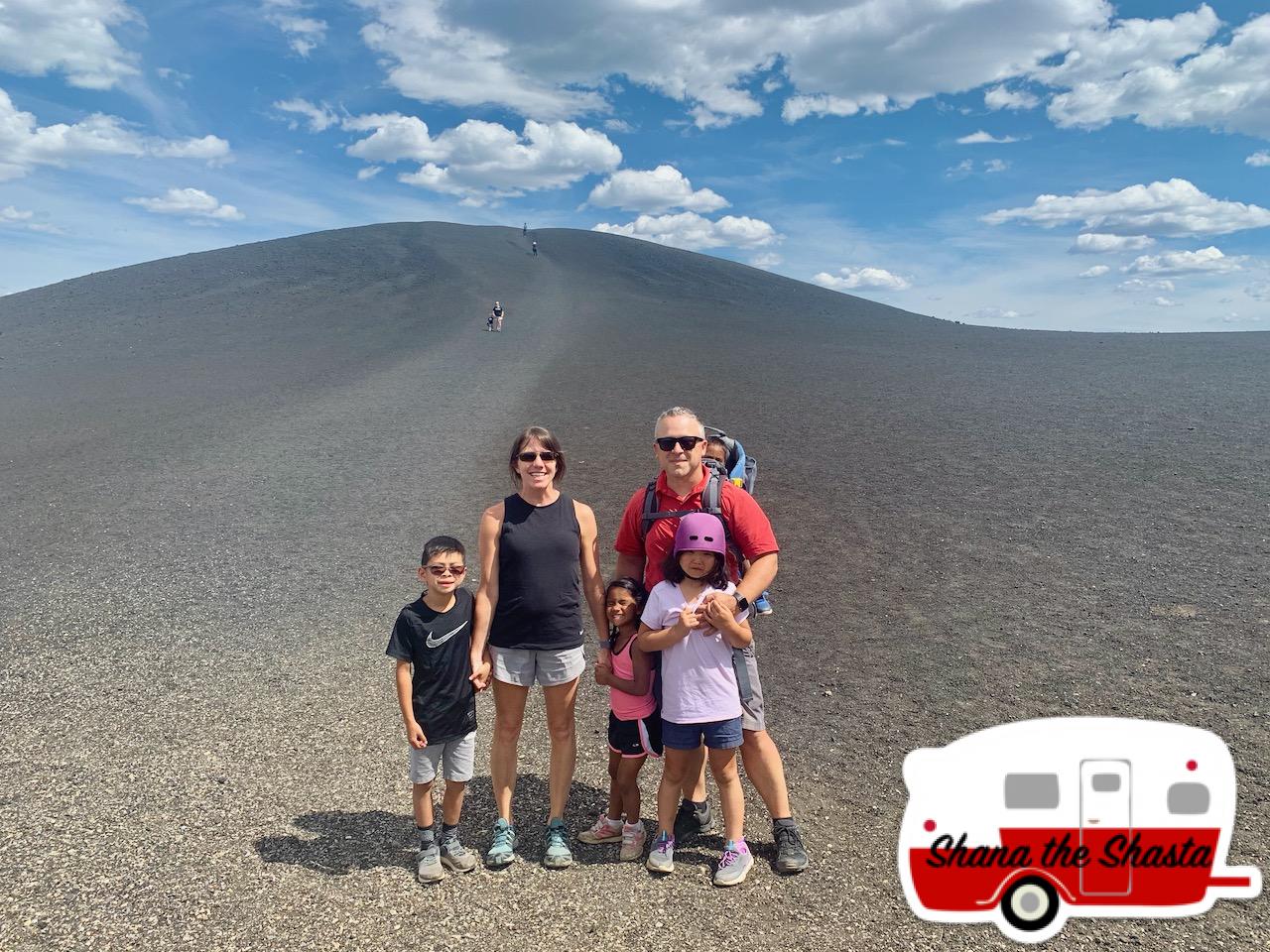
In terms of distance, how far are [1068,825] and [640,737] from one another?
1790 mm

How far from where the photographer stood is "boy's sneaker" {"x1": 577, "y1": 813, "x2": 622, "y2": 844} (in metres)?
3.86

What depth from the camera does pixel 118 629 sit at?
6430 millimetres

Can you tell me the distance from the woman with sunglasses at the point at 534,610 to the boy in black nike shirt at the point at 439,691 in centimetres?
10

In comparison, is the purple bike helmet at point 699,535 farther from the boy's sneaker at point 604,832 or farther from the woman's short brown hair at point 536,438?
the boy's sneaker at point 604,832

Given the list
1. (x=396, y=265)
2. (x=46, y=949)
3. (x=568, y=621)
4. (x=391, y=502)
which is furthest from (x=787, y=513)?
(x=396, y=265)

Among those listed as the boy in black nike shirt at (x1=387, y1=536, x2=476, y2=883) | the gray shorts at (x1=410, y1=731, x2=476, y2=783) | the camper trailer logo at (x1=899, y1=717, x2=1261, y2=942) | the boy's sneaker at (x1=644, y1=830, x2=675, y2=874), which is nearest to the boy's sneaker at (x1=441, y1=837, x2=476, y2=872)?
the boy in black nike shirt at (x1=387, y1=536, x2=476, y2=883)

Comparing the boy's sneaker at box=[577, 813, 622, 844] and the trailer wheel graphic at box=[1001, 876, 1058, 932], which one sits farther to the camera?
the boy's sneaker at box=[577, 813, 622, 844]

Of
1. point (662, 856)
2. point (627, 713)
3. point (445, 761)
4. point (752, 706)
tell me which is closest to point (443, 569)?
point (445, 761)

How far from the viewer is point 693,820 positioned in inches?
160

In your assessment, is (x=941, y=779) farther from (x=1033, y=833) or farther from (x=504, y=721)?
(x=504, y=721)

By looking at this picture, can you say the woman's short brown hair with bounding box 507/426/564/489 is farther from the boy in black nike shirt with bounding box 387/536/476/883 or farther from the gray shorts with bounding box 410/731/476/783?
the gray shorts with bounding box 410/731/476/783

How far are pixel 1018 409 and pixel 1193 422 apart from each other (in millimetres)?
2929

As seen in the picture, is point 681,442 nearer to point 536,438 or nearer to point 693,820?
point 536,438

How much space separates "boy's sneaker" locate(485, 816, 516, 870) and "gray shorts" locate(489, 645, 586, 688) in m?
0.68
